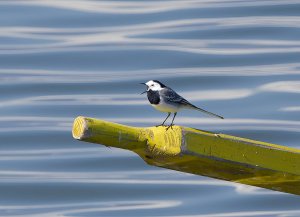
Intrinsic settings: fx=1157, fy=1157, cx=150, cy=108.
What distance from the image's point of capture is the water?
38.9 feet

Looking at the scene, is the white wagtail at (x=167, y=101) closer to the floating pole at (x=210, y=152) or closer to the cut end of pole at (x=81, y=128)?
the floating pole at (x=210, y=152)

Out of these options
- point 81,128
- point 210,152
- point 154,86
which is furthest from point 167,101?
point 81,128

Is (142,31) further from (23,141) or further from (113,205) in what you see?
(113,205)

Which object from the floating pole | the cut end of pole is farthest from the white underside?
the cut end of pole

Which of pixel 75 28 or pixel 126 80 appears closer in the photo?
pixel 126 80

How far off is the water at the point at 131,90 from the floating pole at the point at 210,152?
4.15 metres

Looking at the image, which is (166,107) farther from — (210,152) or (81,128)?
(81,128)

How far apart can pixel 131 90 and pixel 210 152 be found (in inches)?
318

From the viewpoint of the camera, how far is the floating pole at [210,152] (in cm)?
693

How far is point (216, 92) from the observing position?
48.9 feet

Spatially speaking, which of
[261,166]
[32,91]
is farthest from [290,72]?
[261,166]

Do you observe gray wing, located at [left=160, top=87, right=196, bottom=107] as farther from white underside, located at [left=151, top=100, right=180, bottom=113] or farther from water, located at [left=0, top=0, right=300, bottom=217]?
water, located at [left=0, top=0, right=300, bottom=217]

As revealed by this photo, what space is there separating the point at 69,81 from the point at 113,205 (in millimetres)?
4140

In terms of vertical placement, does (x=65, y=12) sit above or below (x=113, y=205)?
above
